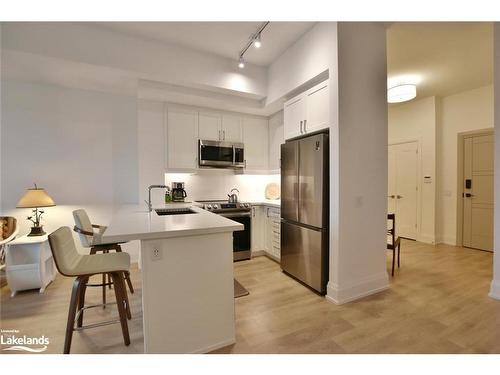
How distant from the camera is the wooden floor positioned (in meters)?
Result: 1.77

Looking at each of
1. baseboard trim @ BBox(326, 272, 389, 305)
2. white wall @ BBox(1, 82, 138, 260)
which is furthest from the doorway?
white wall @ BBox(1, 82, 138, 260)

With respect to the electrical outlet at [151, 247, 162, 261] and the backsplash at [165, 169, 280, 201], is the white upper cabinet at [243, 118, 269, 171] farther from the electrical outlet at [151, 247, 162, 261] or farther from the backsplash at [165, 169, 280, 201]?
the electrical outlet at [151, 247, 162, 261]

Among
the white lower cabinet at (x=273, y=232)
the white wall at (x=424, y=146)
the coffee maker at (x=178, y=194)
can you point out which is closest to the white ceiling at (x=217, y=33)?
the coffee maker at (x=178, y=194)

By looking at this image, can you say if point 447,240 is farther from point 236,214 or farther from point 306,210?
point 236,214

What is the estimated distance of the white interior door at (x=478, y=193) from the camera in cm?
409

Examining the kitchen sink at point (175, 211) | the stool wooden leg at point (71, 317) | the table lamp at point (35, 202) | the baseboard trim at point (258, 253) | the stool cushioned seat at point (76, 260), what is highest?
the table lamp at point (35, 202)

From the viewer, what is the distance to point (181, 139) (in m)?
3.68

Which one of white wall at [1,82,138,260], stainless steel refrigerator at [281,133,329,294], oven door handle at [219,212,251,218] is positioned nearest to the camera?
stainless steel refrigerator at [281,133,329,294]

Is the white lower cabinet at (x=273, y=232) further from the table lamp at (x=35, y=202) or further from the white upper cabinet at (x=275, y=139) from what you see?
the table lamp at (x=35, y=202)

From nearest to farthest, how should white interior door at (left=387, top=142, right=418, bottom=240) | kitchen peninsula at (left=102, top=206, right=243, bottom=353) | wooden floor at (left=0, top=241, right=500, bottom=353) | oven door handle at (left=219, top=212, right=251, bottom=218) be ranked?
kitchen peninsula at (left=102, top=206, right=243, bottom=353) < wooden floor at (left=0, top=241, right=500, bottom=353) < oven door handle at (left=219, top=212, right=251, bottom=218) < white interior door at (left=387, top=142, right=418, bottom=240)

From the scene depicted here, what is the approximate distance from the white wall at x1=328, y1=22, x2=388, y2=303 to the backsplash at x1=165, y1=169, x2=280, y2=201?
1964mm

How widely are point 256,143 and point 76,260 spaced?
3174mm

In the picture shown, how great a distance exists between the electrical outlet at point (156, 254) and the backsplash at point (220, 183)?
100 inches
